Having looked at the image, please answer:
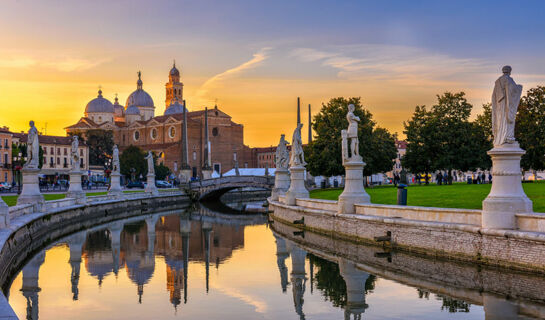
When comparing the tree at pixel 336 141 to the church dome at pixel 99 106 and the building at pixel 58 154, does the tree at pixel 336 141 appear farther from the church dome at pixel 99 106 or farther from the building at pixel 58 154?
the church dome at pixel 99 106

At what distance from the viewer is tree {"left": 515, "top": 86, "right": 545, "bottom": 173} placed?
4884cm

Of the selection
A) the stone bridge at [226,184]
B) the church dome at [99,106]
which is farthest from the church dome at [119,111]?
the stone bridge at [226,184]

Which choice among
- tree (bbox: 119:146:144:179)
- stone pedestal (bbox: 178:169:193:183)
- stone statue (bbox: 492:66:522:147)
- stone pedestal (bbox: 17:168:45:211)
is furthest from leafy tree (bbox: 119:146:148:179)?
stone statue (bbox: 492:66:522:147)

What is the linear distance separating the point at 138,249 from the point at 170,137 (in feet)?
359

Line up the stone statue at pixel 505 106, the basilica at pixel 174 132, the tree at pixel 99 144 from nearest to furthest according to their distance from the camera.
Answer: the stone statue at pixel 505 106 < the basilica at pixel 174 132 < the tree at pixel 99 144

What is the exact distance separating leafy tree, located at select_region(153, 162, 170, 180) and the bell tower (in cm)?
5561

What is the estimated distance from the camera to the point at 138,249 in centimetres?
2395

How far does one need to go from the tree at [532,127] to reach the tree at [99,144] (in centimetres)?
9721

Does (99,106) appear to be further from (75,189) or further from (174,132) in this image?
(75,189)

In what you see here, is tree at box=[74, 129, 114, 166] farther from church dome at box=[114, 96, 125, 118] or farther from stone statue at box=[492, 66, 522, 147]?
stone statue at box=[492, 66, 522, 147]

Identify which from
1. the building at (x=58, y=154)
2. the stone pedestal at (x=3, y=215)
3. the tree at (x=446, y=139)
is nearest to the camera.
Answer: the stone pedestal at (x=3, y=215)

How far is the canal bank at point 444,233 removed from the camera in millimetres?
14109

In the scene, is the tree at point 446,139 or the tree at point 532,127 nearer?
the tree at point 532,127


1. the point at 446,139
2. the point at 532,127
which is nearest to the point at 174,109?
the point at 446,139
